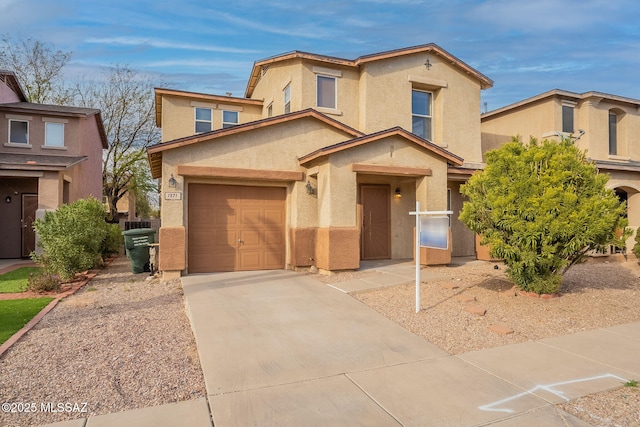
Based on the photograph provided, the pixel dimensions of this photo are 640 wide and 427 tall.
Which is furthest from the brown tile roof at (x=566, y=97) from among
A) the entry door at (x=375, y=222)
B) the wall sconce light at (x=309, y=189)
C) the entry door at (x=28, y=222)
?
the entry door at (x=28, y=222)

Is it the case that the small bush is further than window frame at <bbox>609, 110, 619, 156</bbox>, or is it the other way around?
window frame at <bbox>609, 110, 619, 156</bbox>

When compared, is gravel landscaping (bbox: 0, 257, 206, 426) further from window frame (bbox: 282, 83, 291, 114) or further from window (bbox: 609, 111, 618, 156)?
window (bbox: 609, 111, 618, 156)

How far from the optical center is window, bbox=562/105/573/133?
17202mm

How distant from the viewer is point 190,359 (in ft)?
16.3

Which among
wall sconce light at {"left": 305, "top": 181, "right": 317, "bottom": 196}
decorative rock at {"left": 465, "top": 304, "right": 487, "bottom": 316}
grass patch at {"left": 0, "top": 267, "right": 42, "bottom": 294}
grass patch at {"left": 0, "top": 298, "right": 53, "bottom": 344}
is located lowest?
grass patch at {"left": 0, "top": 298, "right": 53, "bottom": 344}

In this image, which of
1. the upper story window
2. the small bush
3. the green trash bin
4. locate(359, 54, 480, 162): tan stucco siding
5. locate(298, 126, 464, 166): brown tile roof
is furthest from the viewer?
the upper story window

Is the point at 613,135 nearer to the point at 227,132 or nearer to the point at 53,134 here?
the point at 227,132

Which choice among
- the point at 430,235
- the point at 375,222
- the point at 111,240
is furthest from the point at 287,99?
the point at 430,235

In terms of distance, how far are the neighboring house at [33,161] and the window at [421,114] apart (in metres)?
13.8

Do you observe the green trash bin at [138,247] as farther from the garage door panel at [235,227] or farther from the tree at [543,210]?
the tree at [543,210]

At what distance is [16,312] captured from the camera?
718cm

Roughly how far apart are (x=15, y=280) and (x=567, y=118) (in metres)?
21.8

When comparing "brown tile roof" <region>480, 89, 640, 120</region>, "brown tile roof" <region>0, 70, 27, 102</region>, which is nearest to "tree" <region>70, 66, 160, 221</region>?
"brown tile roof" <region>0, 70, 27, 102</region>

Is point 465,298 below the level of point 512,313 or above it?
above
